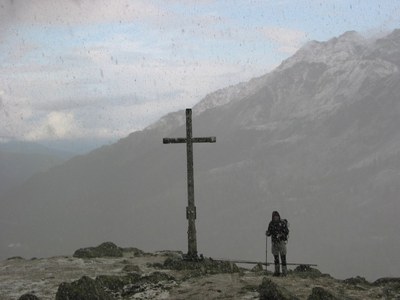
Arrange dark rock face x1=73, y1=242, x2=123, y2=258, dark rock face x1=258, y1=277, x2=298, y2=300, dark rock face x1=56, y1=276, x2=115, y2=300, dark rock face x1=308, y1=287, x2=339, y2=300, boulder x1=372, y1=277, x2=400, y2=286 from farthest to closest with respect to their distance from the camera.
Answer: dark rock face x1=73, y1=242, x2=123, y2=258 < boulder x1=372, y1=277, x2=400, y2=286 < dark rock face x1=56, y1=276, x2=115, y2=300 < dark rock face x1=308, y1=287, x2=339, y2=300 < dark rock face x1=258, y1=277, x2=298, y2=300

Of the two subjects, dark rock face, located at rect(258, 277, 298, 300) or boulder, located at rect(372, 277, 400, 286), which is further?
boulder, located at rect(372, 277, 400, 286)

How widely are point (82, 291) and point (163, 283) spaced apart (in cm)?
378

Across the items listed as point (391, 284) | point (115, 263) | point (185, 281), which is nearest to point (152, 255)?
point (115, 263)

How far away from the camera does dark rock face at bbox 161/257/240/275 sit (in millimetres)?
20444

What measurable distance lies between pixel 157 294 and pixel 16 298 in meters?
4.76

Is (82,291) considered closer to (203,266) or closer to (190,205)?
(203,266)

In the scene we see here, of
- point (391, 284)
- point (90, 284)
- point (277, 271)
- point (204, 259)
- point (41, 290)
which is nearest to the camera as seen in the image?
point (90, 284)

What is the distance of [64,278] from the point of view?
18844 millimetres

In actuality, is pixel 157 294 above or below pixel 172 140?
below

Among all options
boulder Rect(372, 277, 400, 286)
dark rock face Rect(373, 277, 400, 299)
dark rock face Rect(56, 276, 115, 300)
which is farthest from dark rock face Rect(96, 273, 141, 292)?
boulder Rect(372, 277, 400, 286)

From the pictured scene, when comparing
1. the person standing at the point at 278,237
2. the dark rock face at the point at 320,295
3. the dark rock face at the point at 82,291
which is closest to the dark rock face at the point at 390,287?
the dark rock face at the point at 320,295

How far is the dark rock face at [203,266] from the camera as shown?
20444 mm

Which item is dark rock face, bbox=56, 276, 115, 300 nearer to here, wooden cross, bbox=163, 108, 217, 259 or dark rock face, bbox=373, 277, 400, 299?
wooden cross, bbox=163, 108, 217, 259

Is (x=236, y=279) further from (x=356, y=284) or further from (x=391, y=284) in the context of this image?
(x=391, y=284)
